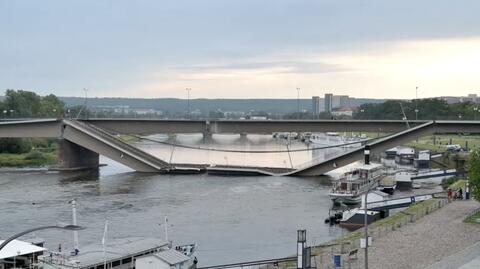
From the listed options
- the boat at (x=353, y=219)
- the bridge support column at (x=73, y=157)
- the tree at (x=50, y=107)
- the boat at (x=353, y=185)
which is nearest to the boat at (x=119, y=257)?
the boat at (x=353, y=219)

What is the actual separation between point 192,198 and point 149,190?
5.96m

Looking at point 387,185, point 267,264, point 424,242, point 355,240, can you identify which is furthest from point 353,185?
point 267,264

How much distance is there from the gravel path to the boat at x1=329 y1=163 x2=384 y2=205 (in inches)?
425

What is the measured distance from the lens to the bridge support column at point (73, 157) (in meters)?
75.6

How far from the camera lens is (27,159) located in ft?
284

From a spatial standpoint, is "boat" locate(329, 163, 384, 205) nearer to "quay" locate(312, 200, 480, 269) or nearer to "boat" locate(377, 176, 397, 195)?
"boat" locate(377, 176, 397, 195)

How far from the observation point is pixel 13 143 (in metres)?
93.5

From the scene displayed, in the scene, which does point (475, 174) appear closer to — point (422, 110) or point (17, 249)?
point (17, 249)

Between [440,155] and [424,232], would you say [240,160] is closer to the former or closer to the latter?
[440,155]

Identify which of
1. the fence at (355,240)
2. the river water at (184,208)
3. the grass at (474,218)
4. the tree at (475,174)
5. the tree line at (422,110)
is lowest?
the river water at (184,208)

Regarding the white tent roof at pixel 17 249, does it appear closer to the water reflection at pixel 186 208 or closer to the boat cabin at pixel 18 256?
the boat cabin at pixel 18 256

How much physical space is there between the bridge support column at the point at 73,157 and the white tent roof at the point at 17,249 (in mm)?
47213

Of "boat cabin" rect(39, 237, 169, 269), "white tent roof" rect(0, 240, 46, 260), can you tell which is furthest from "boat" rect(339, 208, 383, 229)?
"white tent roof" rect(0, 240, 46, 260)

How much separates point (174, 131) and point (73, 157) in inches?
432
